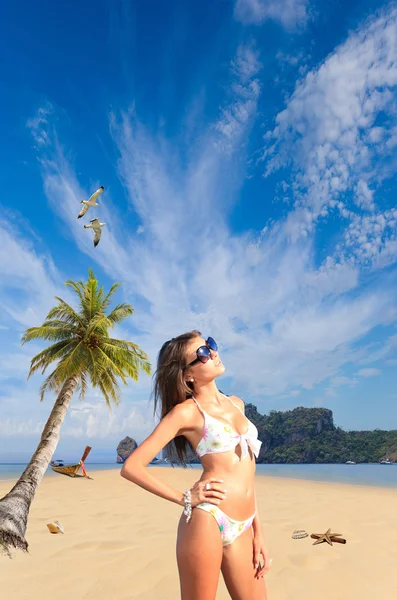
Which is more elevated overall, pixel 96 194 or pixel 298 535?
pixel 96 194

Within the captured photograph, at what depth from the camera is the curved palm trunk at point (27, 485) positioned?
7006 millimetres

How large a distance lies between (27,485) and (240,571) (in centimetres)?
1062

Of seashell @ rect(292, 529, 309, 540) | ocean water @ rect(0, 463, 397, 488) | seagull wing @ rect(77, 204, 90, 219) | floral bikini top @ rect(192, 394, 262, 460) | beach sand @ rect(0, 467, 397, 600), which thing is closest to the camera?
floral bikini top @ rect(192, 394, 262, 460)

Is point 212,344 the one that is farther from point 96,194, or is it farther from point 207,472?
point 96,194

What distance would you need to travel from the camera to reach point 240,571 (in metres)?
2.32

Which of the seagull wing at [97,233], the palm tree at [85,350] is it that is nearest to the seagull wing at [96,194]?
the seagull wing at [97,233]

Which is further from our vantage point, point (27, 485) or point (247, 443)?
point (27, 485)

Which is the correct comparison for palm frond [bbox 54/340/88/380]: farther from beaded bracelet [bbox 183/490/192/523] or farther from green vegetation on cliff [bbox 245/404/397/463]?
green vegetation on cliff [bbox 245/404/397/463]

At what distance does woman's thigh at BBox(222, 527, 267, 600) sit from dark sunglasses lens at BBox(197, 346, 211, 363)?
101 centimetres

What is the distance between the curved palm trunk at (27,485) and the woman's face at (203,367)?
559 cm

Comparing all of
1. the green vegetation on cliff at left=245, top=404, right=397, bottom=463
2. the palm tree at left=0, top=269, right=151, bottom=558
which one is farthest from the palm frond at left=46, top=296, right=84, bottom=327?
the green vegetation on cliff at left=245, top=404, right=397, bottom=463

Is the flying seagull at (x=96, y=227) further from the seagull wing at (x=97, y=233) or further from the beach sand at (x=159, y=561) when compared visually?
the beach sand at (x=159, y=561)

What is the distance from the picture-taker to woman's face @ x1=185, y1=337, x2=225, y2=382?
2.69 m

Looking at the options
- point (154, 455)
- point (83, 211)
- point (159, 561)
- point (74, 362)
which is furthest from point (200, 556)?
point (74, 362)
